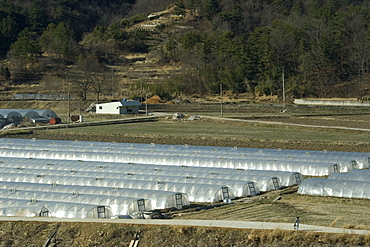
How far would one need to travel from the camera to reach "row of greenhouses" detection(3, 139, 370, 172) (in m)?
32.3

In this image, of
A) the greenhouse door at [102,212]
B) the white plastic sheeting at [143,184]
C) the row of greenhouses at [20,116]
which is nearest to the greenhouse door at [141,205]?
the greenhouse door at [102,212]

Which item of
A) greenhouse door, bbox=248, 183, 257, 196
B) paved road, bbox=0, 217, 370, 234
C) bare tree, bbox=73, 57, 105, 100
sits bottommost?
greenhouse door, bbox=248, 183, 257, 196

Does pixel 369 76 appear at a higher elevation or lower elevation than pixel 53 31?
lower

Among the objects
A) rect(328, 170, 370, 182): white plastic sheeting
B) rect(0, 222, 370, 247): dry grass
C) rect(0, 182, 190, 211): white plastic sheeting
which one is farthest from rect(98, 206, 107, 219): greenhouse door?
rect(328, 170, 370, 182): white plastic sheeting

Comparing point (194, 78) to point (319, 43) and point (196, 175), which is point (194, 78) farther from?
point (196, 175)

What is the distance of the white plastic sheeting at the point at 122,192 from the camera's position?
23281 millimetres

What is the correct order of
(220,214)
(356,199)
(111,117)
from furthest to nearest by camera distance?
(111,117)
(356,199)
(220,214)

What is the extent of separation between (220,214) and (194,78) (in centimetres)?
6920

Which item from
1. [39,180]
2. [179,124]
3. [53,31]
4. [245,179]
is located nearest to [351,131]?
[179,124]

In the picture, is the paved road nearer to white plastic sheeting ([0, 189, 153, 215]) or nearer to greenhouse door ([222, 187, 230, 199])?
white plastic sheeting ([0, 189, 153, 215])

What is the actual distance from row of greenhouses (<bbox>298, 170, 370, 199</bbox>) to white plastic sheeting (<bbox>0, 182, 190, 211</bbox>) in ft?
18.4

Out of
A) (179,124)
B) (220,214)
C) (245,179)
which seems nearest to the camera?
(220,214)

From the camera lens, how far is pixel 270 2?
417ft

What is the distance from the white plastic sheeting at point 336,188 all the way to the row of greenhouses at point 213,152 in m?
6.03
